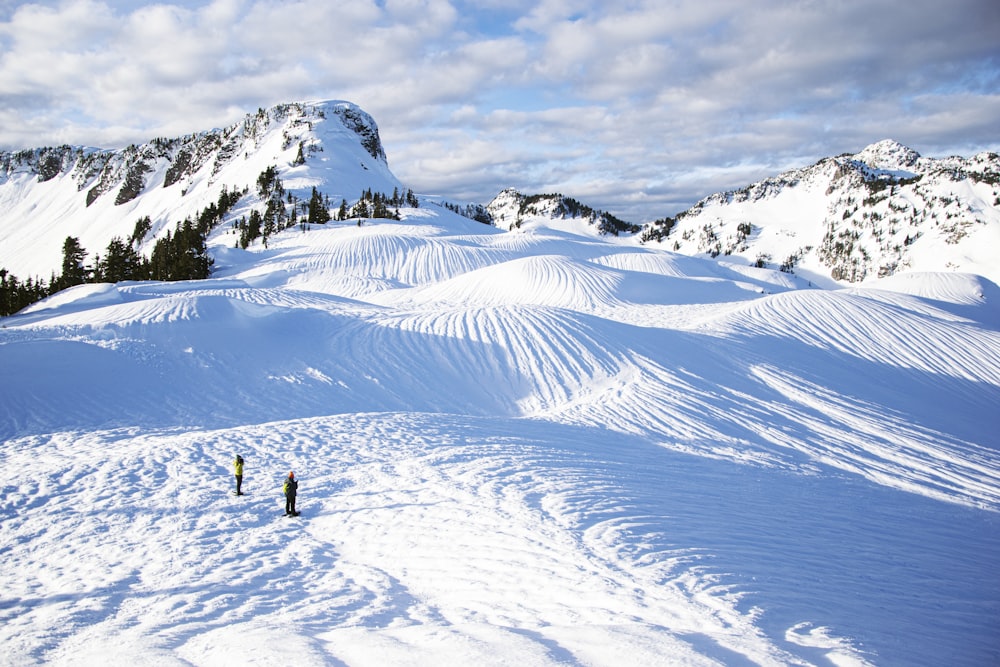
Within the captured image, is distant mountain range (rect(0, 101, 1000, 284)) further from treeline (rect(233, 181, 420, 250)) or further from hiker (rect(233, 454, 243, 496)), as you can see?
hiker (rect(233, 454, 243, 496))

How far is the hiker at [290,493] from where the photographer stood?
30.7 feet

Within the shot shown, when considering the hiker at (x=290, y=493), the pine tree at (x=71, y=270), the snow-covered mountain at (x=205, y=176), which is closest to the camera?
the hiker at (x=290, y=493)

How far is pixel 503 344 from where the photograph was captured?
78.3 feet

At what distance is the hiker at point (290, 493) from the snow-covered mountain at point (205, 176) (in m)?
93.2

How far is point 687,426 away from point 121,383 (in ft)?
65.8

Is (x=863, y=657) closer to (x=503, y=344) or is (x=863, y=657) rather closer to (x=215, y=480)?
(x=215, y=480)

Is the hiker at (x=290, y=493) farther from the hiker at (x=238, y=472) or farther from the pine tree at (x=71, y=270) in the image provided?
the pine tree at (x=71, y=270)

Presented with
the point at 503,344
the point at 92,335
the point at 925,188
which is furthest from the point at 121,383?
the point at 925,188

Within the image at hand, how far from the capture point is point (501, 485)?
1082 cm

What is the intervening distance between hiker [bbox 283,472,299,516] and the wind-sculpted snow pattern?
1.27 ft

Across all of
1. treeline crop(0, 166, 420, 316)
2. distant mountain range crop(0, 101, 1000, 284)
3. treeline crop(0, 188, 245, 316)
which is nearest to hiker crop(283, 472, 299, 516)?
treeline crop(0, 166, 420, 316)

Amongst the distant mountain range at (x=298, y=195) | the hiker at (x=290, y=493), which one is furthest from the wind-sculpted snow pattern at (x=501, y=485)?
the distant mountain range at (x=298, y=195)

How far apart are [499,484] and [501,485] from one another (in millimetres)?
69

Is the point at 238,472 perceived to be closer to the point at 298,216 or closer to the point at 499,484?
the point at 499,484
